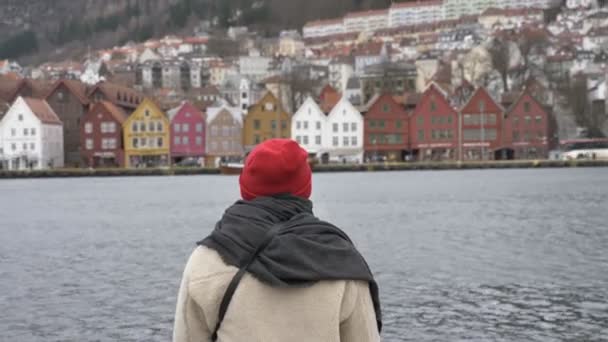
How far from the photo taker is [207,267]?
11.2 ft

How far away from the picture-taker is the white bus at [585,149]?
91812mm

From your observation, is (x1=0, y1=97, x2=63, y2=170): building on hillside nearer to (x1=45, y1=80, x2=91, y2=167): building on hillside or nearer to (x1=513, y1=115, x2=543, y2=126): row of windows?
(x1=45, y1=80, x2=91, y2=167): building on hillside

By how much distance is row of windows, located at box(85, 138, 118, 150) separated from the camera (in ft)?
314

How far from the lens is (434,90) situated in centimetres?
9262

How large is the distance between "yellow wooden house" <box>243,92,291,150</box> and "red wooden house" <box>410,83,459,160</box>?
13.0m

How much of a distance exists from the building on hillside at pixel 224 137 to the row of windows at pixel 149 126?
488 centimetres

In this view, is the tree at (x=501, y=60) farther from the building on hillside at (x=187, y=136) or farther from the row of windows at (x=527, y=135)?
the building on hillside at (x=187, y=136)

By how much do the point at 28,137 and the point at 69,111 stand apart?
7.47m

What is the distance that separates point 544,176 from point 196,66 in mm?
136186

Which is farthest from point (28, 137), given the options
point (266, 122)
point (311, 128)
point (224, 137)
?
point (311, 128)

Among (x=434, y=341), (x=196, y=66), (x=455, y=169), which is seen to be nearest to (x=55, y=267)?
(x=434, y=341)

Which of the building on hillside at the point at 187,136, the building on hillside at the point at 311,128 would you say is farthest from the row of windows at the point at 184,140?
the building on hillside at the point at 311,128

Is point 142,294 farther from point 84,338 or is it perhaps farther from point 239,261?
point 239,261

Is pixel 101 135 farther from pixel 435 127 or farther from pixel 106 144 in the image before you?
pixel 435 127
